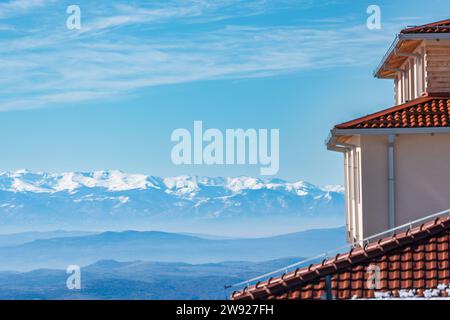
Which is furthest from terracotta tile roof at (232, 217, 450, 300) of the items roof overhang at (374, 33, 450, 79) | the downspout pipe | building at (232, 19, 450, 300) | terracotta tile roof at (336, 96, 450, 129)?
roof overhang at (374, 33, 450, 79)

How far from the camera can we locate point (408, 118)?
2650 cm

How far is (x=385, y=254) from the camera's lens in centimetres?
2156

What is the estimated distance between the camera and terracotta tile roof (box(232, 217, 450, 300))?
66.5 feet

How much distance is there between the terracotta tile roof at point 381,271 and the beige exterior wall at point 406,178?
4296 mm

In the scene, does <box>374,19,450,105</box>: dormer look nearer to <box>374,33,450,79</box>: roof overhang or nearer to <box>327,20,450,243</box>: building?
<box>374,33,450,79</box>: roof overhang

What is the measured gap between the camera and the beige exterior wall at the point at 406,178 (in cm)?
2634

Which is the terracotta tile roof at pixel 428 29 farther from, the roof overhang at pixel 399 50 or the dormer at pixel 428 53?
the roof overhang at pixel 399 50

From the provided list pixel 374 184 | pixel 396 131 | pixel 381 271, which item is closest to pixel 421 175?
pixel 374 184

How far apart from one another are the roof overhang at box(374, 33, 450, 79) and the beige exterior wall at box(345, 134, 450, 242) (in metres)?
3.49

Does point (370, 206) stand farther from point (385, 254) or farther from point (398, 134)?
point (385, 254)

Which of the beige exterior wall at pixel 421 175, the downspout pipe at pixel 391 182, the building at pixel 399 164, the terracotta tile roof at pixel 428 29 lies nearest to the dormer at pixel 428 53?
the terracotta tile roof at pixel 428 29

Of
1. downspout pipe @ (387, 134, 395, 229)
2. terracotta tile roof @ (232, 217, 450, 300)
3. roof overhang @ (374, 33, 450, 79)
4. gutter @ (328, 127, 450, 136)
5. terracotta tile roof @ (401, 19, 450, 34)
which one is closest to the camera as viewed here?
terracotta tile roof @ (232, 217, 450, 300)

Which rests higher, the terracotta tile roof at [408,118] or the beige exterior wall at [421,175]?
the terracotta tile roof at [408,118]
